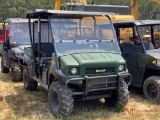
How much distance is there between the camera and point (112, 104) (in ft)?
19.5

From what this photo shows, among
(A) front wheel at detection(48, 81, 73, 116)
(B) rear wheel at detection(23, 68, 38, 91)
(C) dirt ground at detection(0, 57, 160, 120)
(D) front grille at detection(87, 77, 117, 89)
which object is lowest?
(C) dirt ground at detection(0, 57, 160, 120)

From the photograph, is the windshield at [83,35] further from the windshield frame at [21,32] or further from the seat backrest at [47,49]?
the windshield frame at [21,32]

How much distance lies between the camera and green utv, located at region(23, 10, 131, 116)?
16.9ft

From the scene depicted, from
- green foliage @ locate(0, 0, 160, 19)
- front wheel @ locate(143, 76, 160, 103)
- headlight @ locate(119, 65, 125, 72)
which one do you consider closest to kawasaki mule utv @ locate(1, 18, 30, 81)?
front wheel @ locate(143, 76, 160, 103)

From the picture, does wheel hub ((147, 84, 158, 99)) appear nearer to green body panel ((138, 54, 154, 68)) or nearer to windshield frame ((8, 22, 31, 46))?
green body panel ((138, 54, 154, 68))

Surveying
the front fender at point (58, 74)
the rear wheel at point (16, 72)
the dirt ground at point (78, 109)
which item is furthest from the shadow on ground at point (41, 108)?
the rear wheel at point (16, 72)

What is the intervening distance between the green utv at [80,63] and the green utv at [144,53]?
1072 millimetres

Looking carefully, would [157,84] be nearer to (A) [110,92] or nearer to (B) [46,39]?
(A) [110,92]

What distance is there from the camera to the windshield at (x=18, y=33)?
30.1 ft

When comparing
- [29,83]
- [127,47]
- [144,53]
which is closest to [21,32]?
[29,83]

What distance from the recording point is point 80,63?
5117 mm

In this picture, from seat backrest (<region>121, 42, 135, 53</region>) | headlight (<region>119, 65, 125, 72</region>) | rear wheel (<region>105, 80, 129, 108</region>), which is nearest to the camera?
headlight (<region>119, 65, 125, 72</region>)

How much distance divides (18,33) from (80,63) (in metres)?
4.62

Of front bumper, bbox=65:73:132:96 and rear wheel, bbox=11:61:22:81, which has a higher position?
front bumper, bbox=65:73:132:96
